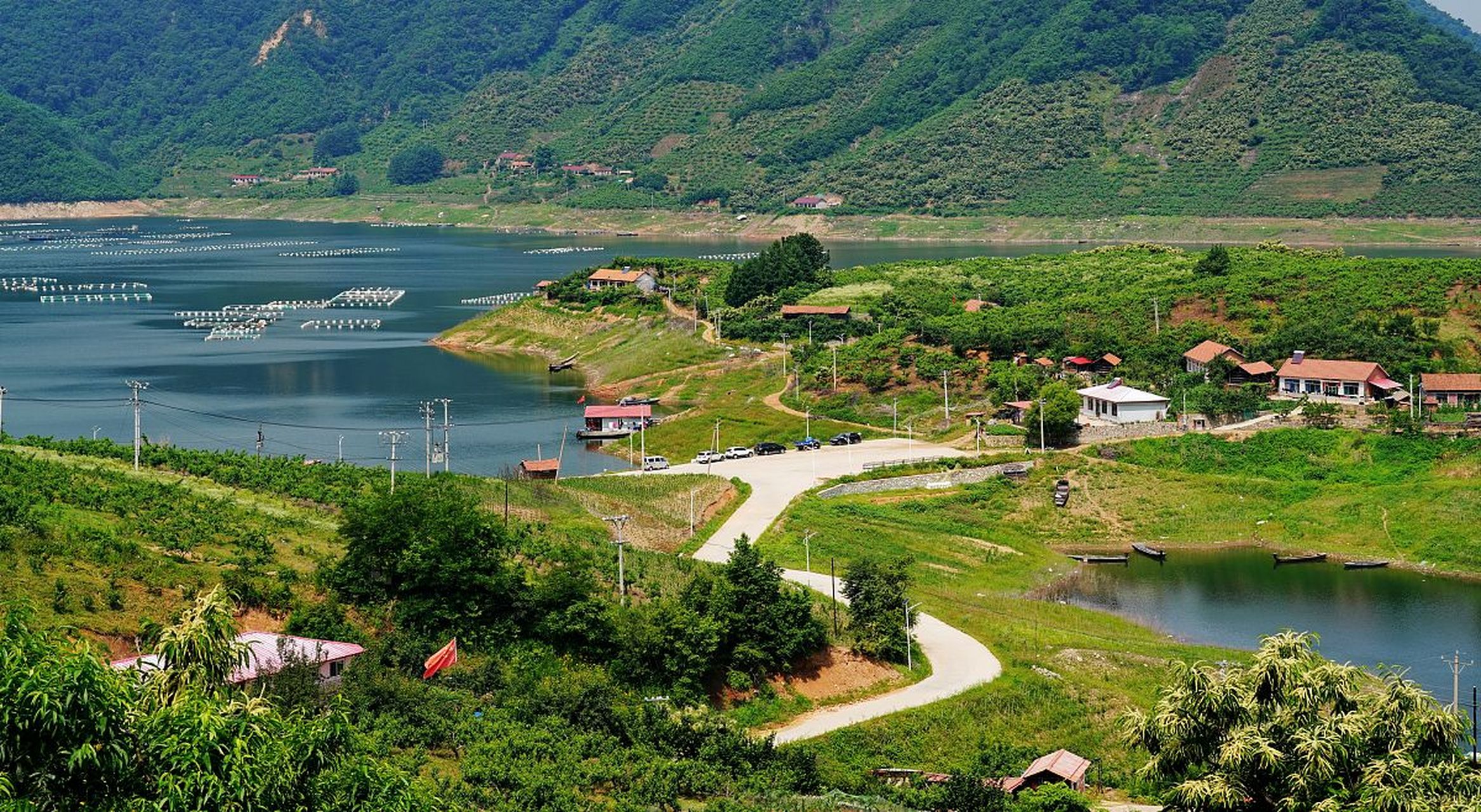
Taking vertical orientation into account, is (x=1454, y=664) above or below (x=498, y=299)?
below

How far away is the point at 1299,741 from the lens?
82.2 ft

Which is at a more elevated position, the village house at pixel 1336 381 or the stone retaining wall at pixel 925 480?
the village house at pixel 1336 381

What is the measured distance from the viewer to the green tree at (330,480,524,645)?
37406 millimetres

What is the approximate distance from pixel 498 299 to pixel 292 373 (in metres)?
36.6

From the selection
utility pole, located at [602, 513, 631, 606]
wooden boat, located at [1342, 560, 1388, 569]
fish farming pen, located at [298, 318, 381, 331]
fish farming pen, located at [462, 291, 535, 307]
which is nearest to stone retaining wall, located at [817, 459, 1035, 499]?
wooden boat, located at [1342, 560, 1388, 569]

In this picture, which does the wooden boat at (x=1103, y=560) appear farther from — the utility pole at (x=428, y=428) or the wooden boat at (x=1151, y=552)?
the utility pole at (x=428, y=428)

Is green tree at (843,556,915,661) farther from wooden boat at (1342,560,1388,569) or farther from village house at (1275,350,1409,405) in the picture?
village house at (1275,350,1409,405)

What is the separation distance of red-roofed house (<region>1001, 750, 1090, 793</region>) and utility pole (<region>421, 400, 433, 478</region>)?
98.0 feet

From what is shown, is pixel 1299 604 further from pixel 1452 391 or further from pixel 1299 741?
pixel 1299 741

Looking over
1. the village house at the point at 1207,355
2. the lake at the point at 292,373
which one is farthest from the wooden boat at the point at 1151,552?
the lake at the point at 292,373

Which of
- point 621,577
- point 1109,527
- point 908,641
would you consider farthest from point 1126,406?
point 621,577

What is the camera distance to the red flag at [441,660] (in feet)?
113

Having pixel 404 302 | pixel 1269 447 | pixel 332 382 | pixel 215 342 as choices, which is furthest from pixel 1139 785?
pixel 404 302

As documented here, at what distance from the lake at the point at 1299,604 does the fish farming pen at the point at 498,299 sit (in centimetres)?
8280
